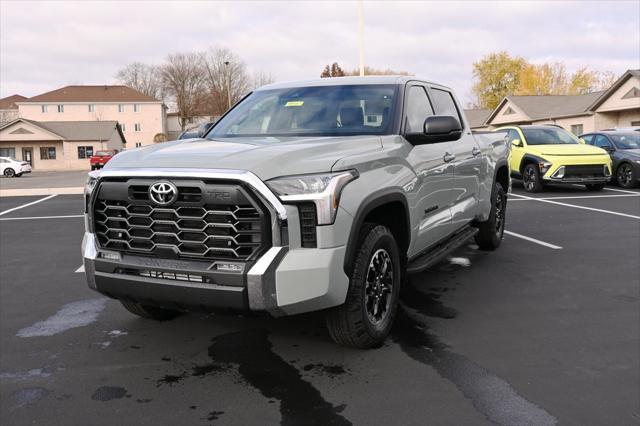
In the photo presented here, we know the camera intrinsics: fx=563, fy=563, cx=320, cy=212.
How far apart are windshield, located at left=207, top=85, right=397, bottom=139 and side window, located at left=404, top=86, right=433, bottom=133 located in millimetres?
190

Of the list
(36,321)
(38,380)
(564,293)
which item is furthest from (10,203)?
(564,293)

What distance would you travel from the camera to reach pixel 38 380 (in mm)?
3549

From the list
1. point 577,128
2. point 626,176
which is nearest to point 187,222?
point 626,176

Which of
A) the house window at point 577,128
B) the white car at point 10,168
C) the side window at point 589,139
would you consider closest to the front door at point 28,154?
the white car at point 10,168

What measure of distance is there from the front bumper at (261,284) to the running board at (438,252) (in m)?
1.31

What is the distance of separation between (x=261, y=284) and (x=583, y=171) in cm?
1259

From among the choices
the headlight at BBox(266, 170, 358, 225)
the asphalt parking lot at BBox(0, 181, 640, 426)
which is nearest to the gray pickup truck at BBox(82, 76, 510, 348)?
the headlight at BBox(266, 170, 358, 225)

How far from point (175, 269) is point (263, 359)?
0.94 metres

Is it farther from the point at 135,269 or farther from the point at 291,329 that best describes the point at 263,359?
the point at 135,269

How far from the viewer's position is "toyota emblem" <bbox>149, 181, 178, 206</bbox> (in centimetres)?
328

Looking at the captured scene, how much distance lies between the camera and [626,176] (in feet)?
49.3

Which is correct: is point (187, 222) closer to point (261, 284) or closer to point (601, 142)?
point (261, 284)

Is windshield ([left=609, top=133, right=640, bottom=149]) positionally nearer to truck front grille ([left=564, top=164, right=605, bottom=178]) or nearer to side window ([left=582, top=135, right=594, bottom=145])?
side window ([left=582, top=135, right=594, bottom=145])

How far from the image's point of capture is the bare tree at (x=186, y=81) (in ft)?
301
